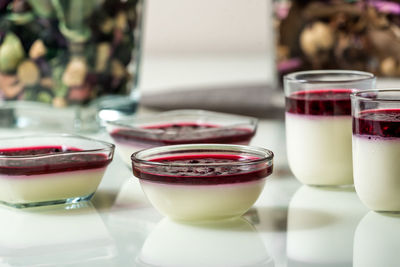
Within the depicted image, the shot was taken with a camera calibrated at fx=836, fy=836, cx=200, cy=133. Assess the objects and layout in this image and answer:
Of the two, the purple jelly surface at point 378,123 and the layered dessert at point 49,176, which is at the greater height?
the purple jelly surface at point 378,123

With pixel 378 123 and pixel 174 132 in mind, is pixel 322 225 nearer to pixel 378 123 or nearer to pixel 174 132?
pixel 378 123

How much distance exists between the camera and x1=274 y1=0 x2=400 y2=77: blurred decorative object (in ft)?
5.82

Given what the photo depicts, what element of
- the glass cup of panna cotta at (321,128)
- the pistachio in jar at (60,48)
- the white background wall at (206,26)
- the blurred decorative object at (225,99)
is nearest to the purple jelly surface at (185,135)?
the glass cup of panna cotta at (321,128)

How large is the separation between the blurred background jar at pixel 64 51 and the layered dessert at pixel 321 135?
550 mm

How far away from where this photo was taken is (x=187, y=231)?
960mm

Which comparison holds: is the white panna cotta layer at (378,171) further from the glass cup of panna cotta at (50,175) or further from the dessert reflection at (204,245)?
the glass cup of panna cotta at (50,175)

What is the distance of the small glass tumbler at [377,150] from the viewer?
3.13 ft

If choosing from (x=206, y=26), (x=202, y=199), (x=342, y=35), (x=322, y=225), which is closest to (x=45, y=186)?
(x=202, y=199)

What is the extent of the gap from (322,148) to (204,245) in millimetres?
278

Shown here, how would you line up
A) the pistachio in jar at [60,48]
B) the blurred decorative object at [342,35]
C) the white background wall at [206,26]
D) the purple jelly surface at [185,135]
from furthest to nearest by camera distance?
the white background wall at [206,26], the blurred decorative object at [342,35], the pistachio in jar at [60,48], the purple jelly surface at [185,135]

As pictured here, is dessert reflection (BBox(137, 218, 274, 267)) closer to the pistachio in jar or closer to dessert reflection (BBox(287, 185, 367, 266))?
dessert reflection (BBox(287, 185, 367, 266))

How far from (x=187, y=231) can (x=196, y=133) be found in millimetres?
281

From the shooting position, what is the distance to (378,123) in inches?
37.7

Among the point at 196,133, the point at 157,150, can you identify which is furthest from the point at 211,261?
the point at 196,133
